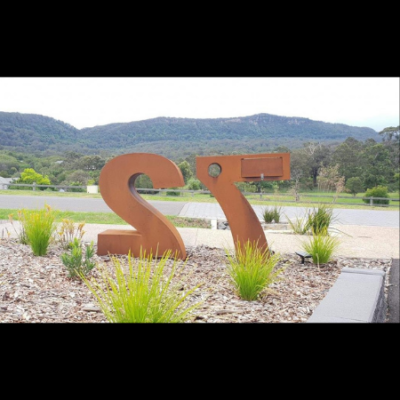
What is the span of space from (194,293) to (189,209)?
8.32 m

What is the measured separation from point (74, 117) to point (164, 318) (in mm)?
17415

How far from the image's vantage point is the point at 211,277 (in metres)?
4.37

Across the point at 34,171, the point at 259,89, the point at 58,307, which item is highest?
the point at 259,89

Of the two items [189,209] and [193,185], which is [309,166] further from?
[189,209]

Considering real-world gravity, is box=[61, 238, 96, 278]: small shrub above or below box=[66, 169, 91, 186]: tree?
below

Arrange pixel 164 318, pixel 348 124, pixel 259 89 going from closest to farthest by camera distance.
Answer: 1. pixel 164 318
2. pixel 348 124
3. pixel 259 89

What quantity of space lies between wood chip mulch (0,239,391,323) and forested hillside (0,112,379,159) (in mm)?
11839

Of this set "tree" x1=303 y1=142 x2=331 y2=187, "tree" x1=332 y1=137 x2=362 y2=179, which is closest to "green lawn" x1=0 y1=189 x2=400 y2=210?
"tree" x1=332 y1=137 x2=362 y2=179

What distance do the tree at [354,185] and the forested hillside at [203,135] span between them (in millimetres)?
3751

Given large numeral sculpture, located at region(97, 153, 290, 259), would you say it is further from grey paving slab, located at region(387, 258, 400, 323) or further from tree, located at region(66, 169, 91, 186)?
tree, located at region(66, 169, 91, 186)

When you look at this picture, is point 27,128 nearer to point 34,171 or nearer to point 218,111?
point 34,171

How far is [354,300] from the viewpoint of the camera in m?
3.27

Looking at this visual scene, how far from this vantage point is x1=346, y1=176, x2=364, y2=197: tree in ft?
51.5

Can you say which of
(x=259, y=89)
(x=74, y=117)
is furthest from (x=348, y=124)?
(x=74, y=117)
